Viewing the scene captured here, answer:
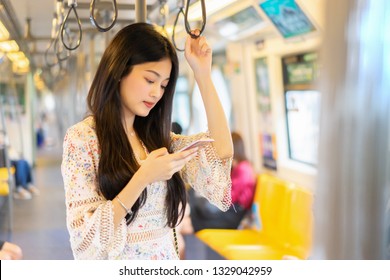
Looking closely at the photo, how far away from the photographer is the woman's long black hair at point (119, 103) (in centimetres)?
135

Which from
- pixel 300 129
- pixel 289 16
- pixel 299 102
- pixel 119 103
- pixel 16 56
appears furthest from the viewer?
pixel 300 129

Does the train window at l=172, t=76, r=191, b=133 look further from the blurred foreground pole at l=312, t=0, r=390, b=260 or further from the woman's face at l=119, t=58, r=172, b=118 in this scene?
the blurred foreground pole at l=312, t=0, r=390, b=260

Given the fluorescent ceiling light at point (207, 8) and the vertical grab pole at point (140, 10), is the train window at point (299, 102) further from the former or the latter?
the vertical grab pole at point (140, 10)

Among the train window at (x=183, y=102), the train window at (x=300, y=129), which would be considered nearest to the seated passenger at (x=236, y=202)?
the train window at (x=300, y=129)

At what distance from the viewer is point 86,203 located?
1.33 metres

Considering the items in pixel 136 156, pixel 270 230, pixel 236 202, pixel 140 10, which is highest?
pixel 140 10

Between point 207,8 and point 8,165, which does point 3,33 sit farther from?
point 207,8

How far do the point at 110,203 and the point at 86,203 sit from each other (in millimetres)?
73

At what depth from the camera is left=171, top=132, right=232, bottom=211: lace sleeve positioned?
1491mm

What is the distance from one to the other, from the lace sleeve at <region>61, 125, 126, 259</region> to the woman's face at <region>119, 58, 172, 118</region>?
0.46ft

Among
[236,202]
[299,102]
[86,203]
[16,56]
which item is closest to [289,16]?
[299,102]

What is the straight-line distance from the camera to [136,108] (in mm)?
1411
